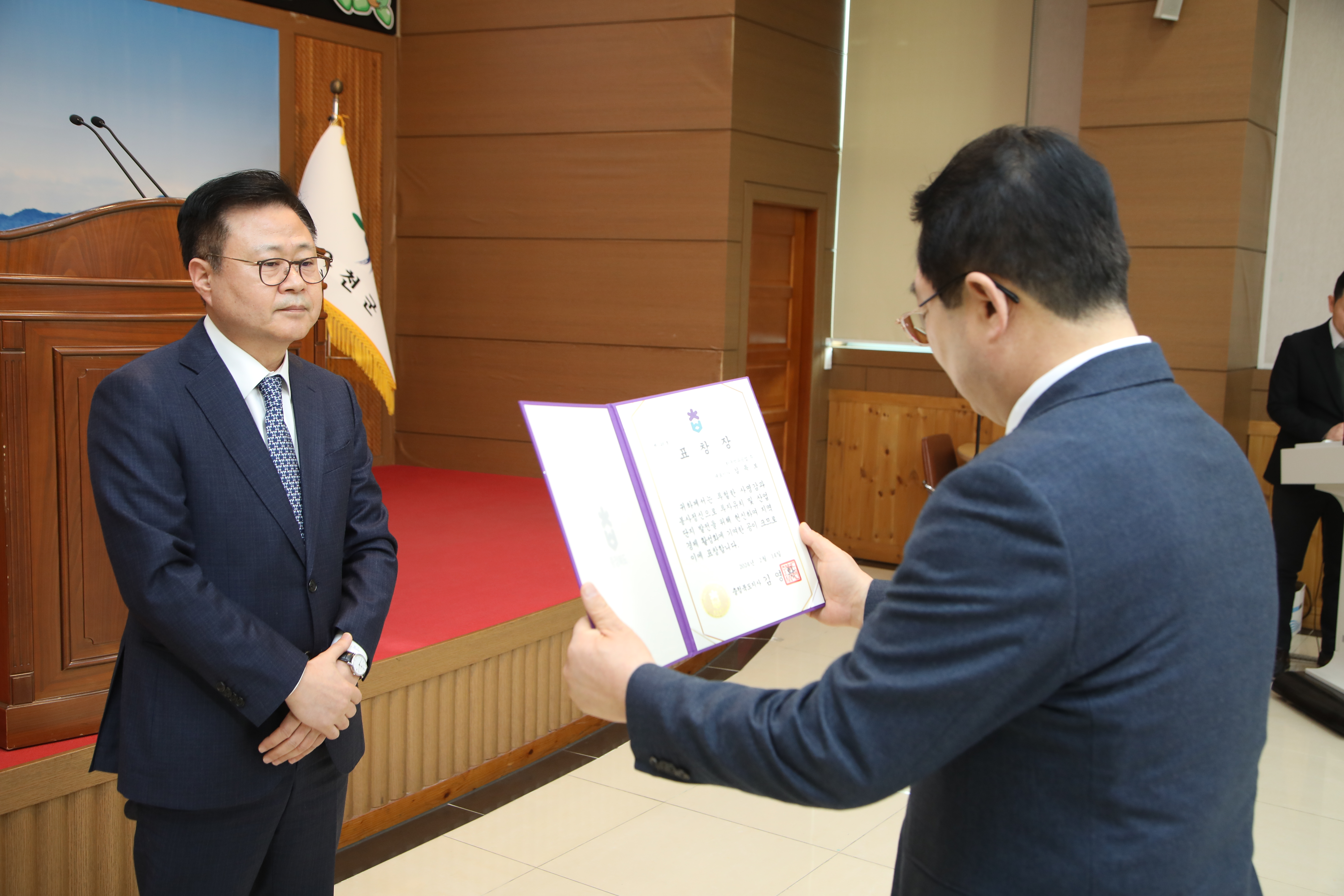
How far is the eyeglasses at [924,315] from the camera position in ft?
3.21

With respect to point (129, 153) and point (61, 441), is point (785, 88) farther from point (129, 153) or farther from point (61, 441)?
point (61, 441)

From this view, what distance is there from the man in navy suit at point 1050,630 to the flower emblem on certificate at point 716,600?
311 millimetres

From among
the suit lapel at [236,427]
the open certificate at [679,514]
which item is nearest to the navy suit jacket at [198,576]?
the suit lapel at [236,427]

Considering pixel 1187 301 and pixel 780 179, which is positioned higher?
pixel 780 179

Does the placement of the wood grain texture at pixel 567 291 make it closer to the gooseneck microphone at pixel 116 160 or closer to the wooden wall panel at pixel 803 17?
the wooden wall panel at pixel 803 17

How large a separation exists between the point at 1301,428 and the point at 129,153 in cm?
488

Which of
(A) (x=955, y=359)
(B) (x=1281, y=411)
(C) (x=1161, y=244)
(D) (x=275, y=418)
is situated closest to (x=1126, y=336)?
(A) (x=955, y=359)

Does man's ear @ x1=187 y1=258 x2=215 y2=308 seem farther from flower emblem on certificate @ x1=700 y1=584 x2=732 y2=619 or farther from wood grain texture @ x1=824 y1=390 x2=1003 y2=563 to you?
wood grain texture @ x1=824 y1=390 x2=1003 y2=563

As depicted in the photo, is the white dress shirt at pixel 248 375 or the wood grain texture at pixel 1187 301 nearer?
the white dress shirt at pixel 248 375

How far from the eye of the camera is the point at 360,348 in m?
5.11

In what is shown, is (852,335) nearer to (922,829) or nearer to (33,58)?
(33,58)

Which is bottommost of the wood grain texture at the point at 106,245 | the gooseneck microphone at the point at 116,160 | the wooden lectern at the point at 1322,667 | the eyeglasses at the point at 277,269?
the wooden lectern at the point at 1322,667

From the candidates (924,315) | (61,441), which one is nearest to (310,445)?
(61,441)

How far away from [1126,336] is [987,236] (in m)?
0.17
